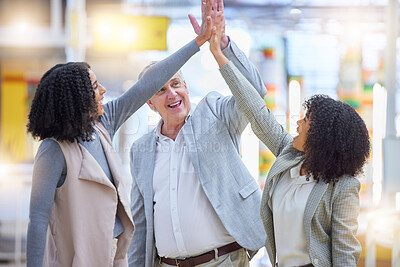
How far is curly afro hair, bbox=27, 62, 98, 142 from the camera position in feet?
5.68

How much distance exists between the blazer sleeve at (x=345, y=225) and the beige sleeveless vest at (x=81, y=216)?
2.48ft

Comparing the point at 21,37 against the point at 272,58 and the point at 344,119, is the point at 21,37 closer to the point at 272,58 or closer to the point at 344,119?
the point at 272,58

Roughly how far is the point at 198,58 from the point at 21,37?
93.0 inches

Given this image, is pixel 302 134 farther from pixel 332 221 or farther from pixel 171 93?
pixel 171 93

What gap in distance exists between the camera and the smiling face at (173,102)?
8.27 ft

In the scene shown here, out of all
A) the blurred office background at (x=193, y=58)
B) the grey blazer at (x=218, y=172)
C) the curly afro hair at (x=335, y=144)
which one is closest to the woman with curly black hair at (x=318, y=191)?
the curly afro hair at (x=335, y=144)

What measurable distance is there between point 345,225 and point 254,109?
553mm

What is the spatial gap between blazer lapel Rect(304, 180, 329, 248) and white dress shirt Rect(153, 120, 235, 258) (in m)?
0.50

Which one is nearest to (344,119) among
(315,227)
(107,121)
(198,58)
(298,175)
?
(298,175)

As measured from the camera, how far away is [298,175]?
202 centimetres

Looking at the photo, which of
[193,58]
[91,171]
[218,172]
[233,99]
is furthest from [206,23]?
[193,58]

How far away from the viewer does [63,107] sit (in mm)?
1741

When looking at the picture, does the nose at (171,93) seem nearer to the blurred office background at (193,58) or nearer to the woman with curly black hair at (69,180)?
the woman with curly black hair at (69,180)

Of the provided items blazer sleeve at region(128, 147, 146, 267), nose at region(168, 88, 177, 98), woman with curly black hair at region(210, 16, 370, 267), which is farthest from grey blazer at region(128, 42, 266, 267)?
woman with curly black hair at region(210, 16, 370, 267)
